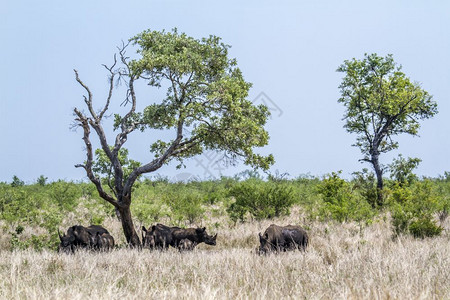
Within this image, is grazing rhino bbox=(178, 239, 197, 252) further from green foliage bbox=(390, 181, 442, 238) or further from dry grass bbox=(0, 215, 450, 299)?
green foliage bbox=(390, 181, 442, 238)

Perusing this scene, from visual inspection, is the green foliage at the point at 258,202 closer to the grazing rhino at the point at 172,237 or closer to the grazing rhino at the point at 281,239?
the grazing rhino at the point at 172,237

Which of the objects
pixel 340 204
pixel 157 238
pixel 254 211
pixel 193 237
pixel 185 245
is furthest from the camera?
pixel 254 211

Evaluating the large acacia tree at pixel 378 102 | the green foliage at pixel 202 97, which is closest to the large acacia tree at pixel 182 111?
the green foliage at pixel 202 97

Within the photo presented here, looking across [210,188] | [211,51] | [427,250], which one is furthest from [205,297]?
[210,188]

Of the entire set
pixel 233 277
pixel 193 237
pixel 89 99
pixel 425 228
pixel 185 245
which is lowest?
pixel 233 277

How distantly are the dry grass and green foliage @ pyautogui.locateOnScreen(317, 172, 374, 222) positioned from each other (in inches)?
268

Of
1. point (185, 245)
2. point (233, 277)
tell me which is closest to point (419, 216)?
point (185, 245)

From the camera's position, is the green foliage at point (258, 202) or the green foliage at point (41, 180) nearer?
the green foliage at point (258, 202)

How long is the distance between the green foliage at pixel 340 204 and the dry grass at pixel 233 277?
6810mm

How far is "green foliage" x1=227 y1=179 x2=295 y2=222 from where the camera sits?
74.4 ft

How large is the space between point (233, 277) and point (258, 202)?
47.1 feet

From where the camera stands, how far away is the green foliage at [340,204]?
19766 millimetres

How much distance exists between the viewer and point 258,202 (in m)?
23.1

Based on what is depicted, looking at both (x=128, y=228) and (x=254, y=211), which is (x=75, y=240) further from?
(x=254, y=211)
